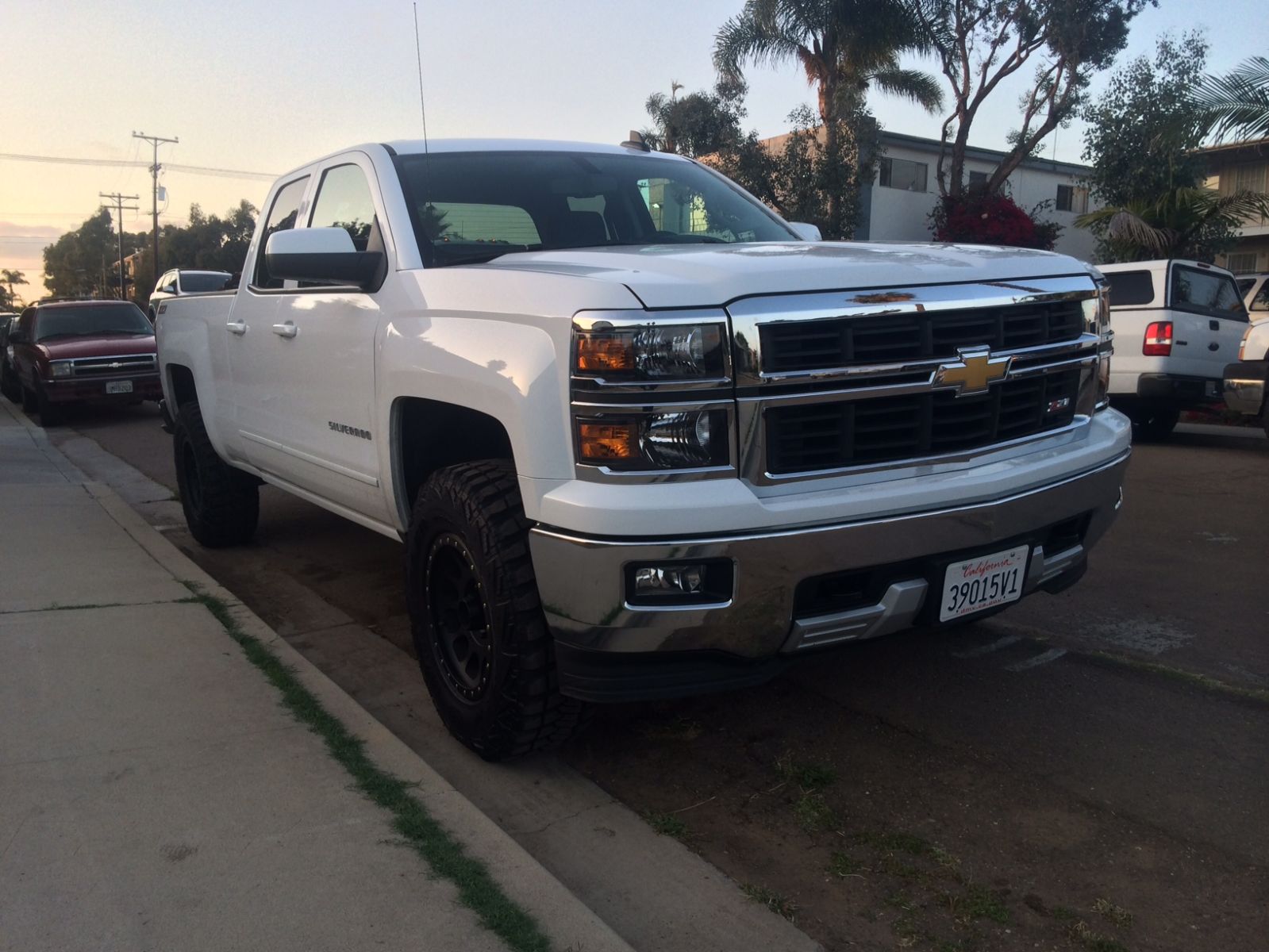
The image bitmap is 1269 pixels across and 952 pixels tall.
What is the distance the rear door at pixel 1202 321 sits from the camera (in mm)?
11078

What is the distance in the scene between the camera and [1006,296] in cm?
325

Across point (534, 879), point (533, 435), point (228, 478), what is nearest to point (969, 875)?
point (534, 879)

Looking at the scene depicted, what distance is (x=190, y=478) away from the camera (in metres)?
6.73

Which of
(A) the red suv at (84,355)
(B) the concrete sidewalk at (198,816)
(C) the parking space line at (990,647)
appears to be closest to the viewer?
(B) the concrete sidewalk at (198,816)

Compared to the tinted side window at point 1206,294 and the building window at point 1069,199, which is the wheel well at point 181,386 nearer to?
the tinted side window at point 1206,294

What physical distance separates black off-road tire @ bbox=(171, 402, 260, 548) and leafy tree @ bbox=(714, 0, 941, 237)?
18.8 meters

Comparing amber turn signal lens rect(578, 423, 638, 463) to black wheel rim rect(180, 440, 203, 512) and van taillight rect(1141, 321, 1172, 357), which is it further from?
van taillight rect(1141, 321, 1172, 357)

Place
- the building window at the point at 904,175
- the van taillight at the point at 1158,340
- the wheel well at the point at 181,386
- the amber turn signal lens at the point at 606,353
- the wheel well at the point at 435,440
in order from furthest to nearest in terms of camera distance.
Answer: the building window at the point at 904,175 → the van taillight at the point at 1158,340 → the wheel well at the point at 181,386 → the wheel well at the point at 435,440 → the amber turn signal lens at the point at 606,353

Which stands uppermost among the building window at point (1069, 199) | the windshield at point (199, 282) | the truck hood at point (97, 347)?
the building window at point (1069, 199)

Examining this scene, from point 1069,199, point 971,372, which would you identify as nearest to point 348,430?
point 971,372

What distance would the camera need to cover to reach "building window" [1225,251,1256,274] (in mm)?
37750

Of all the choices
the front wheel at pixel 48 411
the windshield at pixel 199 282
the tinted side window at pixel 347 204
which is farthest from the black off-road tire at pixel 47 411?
the tinted side window at pixel 347 204

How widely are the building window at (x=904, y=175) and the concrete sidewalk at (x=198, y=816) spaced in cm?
2769

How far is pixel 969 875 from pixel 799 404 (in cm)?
129
